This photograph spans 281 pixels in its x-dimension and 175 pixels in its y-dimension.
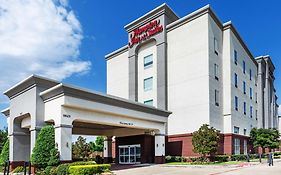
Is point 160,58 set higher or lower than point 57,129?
higher

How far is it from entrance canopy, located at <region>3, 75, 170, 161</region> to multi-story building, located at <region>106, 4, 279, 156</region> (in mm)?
8935

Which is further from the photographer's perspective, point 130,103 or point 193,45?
point 193,45

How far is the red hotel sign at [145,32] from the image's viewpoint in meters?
44.4

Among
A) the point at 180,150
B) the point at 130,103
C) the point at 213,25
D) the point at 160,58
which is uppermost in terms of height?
the point at 213,25

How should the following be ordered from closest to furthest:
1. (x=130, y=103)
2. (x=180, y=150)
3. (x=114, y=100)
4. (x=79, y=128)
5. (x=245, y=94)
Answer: (x=114, y=100)
(x=130, y=103)
(x=79, y=128)
(x=180, y=150)
(x=245, y=94)

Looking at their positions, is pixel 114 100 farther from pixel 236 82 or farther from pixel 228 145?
pixel 236 82

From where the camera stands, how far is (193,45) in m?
39.7

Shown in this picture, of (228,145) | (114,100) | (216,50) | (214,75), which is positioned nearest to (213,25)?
(216,50)

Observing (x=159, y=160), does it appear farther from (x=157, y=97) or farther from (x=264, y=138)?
(x=264, y=138)

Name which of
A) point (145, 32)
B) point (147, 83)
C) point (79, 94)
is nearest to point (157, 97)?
point (147, 83)

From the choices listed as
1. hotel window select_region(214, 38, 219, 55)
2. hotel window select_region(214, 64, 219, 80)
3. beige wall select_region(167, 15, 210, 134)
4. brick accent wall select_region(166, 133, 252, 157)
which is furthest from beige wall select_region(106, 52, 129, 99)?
hotel window select_region(214, 38, 219, 55)

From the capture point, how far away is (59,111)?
22.9 m

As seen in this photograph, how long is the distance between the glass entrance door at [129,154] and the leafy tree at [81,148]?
1848cm

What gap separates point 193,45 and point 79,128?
18.0 meters
